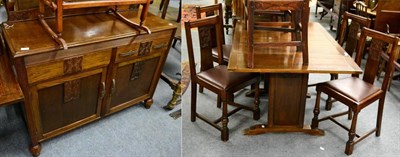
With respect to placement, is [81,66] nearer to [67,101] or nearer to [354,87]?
[67,101]

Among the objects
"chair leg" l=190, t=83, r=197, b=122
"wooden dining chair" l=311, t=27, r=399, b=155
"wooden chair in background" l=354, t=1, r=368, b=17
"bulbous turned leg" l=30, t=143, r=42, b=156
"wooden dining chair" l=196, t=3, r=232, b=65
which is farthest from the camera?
"wooden chair in background" l=354, t=1, r=368, b=17

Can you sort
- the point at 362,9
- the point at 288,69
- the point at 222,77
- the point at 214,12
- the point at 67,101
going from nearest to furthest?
the point at 67,101 < the point at 288,69 < the point at 222,77 < the point at 214,12 < the point at 362,9

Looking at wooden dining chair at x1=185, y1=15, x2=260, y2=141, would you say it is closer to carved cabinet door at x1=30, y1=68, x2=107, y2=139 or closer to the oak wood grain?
carved cabinet door at x1=30, y1=68, x2=107, y2=139

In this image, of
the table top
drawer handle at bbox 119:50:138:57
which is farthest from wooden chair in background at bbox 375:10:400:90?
drawer handle at bbox 119:50:138:57

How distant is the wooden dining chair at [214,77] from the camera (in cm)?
244

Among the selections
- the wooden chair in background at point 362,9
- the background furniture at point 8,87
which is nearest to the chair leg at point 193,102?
the background furniture at point 8,87

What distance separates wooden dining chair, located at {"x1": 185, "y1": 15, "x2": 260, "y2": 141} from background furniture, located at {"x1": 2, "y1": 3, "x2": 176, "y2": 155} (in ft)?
0.84

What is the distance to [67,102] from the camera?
215 cm

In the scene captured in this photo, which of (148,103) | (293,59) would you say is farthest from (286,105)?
(148,103)

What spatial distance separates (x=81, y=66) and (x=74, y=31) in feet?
0.72

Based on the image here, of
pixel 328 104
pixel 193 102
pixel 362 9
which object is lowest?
pixel 328 104

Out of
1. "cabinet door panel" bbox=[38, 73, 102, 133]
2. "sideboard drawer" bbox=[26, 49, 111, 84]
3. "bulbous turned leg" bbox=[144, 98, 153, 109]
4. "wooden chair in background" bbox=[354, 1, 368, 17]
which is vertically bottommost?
"bulbous turned leg" bbox=[144, 98, 153, 109]

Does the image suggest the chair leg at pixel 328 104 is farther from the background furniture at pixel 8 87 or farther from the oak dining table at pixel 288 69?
the background furniture at pixel 8 87

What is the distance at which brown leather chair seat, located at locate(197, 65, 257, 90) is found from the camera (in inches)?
96.0
